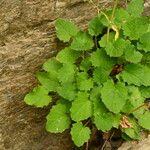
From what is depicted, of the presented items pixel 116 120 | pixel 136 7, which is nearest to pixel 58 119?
pixel 116 120

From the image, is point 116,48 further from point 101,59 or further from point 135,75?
point 135,75

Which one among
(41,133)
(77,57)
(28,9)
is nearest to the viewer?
(28,9)

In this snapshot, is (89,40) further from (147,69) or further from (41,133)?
(41,133)

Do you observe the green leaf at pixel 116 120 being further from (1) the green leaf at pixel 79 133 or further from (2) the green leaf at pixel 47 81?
(2) the green leaf at pixel 47 81

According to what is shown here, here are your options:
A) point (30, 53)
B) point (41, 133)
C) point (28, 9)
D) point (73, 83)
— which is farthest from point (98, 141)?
point (28, 9)

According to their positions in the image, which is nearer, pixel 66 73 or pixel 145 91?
pixel 66 73

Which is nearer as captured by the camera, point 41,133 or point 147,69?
point 147,69
